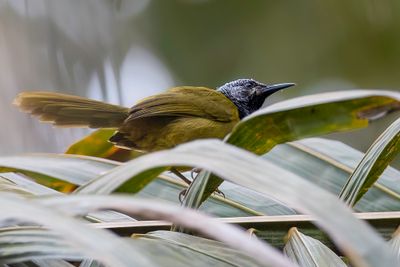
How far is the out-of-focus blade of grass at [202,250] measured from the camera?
3.31 ft

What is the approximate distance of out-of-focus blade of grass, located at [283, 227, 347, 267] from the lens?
43.7 inches

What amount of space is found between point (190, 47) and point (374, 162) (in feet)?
20.5

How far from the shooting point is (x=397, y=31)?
20.6 feet

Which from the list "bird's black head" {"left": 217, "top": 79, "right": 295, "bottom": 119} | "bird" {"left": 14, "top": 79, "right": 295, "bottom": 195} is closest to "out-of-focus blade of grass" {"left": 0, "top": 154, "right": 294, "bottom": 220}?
"bird" {"left": 14, "top": 79, "right": 295, "bottom": 195}

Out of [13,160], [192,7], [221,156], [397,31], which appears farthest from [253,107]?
[192,7]

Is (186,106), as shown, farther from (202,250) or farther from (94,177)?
(202,250)

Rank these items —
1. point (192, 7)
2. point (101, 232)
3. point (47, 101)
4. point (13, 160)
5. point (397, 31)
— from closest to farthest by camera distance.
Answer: point (101, 232), point (13, 160), point (47, 101), point (397, 31), point (192, 7)

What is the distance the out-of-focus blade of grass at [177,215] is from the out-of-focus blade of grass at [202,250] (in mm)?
236

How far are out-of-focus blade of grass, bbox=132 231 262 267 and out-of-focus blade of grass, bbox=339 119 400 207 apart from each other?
0.85ft

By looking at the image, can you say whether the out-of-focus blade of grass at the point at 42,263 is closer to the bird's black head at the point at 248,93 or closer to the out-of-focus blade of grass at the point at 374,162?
the out-of-focus blade of grass at the point at 374,162

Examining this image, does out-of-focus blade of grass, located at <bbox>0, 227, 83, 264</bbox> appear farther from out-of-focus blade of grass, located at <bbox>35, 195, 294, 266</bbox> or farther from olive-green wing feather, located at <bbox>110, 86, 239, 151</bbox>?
olive-green wing feather, located at <bbox>110, 86, 239, 151</bbox>

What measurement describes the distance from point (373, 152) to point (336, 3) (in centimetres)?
579

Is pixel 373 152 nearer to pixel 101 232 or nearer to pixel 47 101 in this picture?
pixel 101 232

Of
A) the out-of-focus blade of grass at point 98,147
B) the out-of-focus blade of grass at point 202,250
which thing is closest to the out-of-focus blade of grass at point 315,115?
the out-of-focus blade of grass at point 202,250
